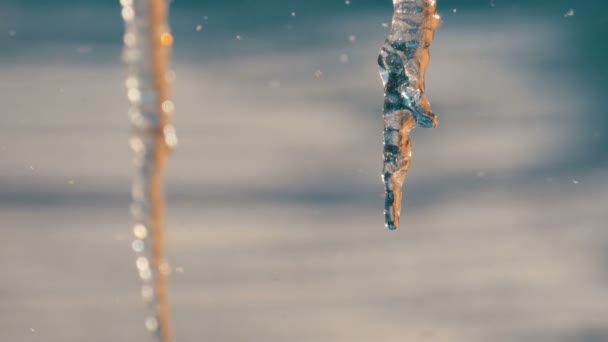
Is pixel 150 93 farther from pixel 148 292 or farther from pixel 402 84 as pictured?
pixel 148 292

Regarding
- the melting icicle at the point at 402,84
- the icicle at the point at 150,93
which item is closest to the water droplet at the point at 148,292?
the icicle at the point at 150,93

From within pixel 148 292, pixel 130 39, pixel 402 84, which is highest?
pixel 130 39

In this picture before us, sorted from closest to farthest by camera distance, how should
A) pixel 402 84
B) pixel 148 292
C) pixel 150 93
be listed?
pixel 150 93, pixel 402 84, pixel 148 292

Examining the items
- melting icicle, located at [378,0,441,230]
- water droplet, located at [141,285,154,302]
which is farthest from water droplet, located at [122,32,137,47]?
melting icicle, located at [378,0,441,230]

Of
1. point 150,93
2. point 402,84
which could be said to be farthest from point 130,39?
point 402,84

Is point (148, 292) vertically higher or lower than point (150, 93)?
lower

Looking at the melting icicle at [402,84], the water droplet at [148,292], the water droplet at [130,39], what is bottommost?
the water droplet at [148,292]

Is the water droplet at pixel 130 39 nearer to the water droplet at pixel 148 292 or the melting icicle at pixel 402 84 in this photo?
the water droplet at pixel 148 292

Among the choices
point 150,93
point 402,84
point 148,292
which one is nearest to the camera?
point 150,93

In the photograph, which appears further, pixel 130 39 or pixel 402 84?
pixel 402 84
